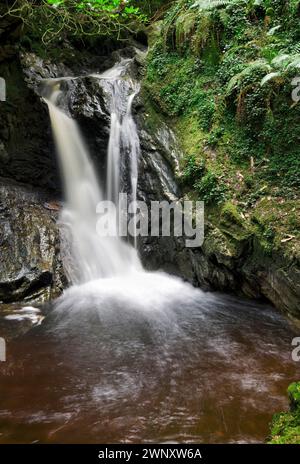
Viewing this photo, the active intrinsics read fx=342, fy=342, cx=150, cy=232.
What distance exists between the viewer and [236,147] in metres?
6.71

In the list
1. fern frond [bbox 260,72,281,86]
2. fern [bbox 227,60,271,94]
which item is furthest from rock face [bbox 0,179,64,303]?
fern frond [bbox 260,72,281,86]

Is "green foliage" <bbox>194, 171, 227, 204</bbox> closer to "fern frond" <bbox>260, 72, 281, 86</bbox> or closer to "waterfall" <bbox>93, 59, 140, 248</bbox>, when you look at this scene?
"fern frond" <bbox>260, 72, 281, 86</bbox>

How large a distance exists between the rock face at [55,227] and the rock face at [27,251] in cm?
2

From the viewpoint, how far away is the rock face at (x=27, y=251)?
6.70 metres

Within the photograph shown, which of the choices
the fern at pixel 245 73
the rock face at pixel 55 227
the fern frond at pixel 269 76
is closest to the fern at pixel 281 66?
the fern frond at pixel 269 76

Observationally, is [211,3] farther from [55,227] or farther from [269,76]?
[55,227]

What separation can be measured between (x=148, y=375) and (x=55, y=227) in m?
5.11

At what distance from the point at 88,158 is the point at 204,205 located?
4266 millimetres

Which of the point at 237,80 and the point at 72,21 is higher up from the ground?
the point at 72,21

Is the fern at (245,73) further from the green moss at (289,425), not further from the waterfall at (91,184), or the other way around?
the green moss at (289,425)

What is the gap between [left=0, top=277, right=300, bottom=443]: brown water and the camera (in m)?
2.97

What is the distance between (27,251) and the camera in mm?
7246

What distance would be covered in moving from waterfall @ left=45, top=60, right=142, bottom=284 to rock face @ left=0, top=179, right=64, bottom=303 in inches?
15.7

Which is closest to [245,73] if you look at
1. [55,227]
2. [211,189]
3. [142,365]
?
[211,189]
